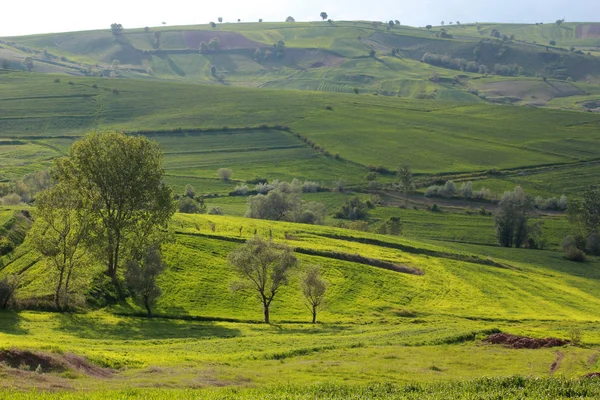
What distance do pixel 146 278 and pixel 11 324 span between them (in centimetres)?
1515

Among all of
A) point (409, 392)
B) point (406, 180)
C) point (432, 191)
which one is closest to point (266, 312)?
point (409, 392)

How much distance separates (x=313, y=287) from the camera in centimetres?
7119

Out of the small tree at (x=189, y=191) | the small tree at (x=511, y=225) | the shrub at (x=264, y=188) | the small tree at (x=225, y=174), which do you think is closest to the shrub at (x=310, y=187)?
the shrub at (x=264, y=188)

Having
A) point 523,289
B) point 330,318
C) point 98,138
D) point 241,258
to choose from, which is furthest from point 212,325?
point 523,289

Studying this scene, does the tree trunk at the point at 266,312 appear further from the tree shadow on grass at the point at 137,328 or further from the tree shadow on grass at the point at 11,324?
the tree shadow on grass at the point at 11,324

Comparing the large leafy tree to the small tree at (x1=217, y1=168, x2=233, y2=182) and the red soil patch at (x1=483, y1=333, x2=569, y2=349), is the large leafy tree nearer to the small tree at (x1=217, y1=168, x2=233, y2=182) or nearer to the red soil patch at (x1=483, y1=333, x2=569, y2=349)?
the red soil patch at (x1=483, y1=333, x2=569, y2=349)

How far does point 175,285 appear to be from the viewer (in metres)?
77.1

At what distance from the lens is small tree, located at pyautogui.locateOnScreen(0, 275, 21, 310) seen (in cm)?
6241

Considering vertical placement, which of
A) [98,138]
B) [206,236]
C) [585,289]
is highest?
[98,138]

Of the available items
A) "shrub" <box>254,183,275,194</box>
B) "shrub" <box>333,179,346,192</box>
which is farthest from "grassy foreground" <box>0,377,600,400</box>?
"shrub" <box>333,179,346,192</box>

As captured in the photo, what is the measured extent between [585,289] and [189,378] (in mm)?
80011

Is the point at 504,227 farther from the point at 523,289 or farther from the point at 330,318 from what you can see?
the point at 330,318

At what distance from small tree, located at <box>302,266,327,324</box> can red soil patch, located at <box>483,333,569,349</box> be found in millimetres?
20147

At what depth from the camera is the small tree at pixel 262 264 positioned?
7144cm
